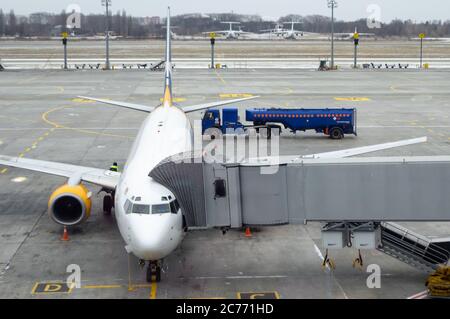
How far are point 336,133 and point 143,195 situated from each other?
3284 cm

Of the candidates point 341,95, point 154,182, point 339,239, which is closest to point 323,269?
point 339,239

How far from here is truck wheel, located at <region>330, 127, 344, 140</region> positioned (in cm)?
5362

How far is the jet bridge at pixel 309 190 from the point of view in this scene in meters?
22.7

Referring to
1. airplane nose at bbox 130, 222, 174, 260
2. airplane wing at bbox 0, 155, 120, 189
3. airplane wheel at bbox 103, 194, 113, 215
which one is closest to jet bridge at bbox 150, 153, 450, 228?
airplane nose at bbox 130, 222, 174, 260

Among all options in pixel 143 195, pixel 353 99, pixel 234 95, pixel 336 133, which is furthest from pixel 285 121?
pixel 143 195

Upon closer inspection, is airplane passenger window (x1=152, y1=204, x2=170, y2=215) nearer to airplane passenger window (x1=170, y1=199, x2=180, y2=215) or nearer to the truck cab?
airplane passenger window (x1=170, y1=199, x2=180, y2=215)

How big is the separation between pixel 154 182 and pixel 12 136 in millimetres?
33881

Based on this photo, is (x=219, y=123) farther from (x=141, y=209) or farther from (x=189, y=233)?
(x=141, y=209)

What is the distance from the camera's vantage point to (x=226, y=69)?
125000 millimetres

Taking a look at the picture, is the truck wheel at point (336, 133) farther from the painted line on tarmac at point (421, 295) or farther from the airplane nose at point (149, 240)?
the airplane nose at point (149, 240)

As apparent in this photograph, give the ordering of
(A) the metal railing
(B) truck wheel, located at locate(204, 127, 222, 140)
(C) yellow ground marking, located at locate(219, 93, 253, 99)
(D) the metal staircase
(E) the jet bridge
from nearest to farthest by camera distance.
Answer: (E) the jet bridge → (D) the metal staircase → (A) the metal railing → (B) truck wheel, located at locate(204, 127, 222, 140) → (C) yellow ground marking, located at locate(219, 93, 253, 99)

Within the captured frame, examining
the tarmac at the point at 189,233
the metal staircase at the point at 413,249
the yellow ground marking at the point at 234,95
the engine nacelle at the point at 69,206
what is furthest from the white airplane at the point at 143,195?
the yellow ground marking at the point at 234,95

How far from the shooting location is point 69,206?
2923 cm

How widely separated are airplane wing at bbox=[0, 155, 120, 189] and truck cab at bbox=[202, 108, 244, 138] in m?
23.3
